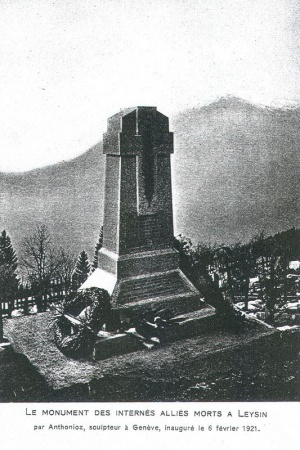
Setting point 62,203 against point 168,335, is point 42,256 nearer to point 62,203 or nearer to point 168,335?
point 62,203

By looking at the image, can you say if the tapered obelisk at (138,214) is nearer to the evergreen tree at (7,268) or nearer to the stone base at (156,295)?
the stone base at (156,295)

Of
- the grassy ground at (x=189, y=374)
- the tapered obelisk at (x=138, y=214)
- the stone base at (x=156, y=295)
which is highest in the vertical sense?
the tapered obelisk at (x=138, y=214)

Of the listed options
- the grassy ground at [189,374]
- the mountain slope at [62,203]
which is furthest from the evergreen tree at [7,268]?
the grassy ground at [189,374]

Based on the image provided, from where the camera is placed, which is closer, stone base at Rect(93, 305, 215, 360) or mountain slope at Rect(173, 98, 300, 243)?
stone base at Rect(93, 305, 215, 360)

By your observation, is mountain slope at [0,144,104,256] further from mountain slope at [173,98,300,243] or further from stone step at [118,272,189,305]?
stone step at [118,272,189,305]

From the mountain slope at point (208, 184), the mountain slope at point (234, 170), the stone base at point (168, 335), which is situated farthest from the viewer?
the mountain slope at point (208, 184)

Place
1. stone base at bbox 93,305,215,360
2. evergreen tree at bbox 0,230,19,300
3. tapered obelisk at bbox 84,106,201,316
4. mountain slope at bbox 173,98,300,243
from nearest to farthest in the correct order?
stone base at bbox 93,305,215,360, tapered obelisk at bbox 84,106,201,316, evergreen tree at bbox 0,230,19,300, mountain slope at bbox 173,98,300,243

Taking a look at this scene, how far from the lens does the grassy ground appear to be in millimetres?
6500

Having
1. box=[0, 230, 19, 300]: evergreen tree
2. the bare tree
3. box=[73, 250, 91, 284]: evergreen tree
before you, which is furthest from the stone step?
the bare tree

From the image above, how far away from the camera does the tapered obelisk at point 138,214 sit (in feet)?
26.5

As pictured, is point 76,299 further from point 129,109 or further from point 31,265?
point 31,265

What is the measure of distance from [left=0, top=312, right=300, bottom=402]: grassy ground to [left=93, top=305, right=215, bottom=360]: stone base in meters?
0.14

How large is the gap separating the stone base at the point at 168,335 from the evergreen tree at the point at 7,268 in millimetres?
2679
